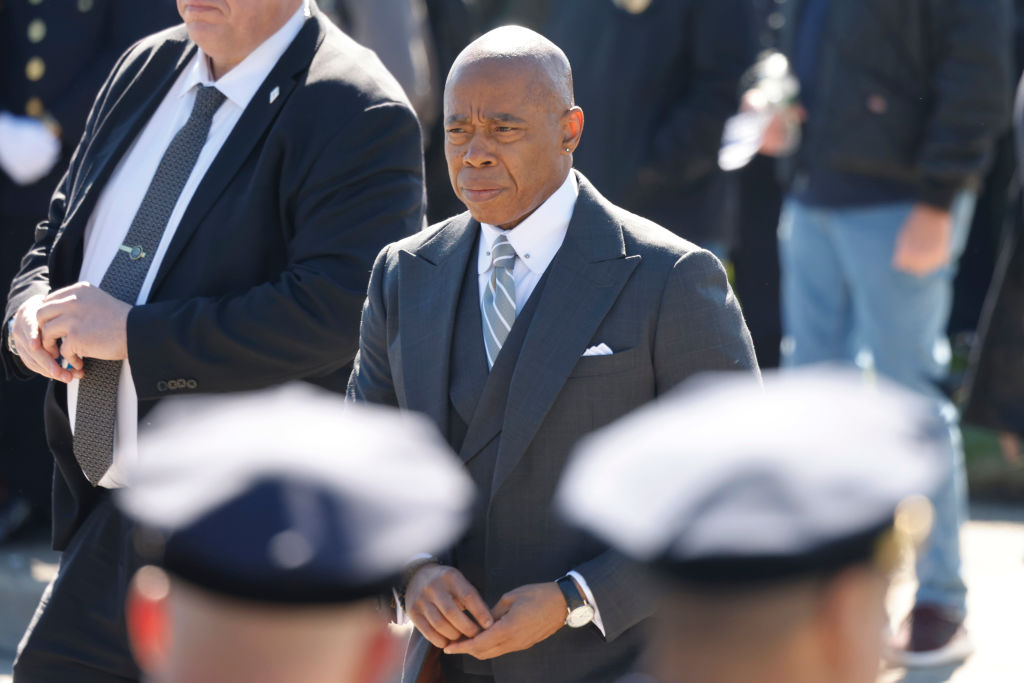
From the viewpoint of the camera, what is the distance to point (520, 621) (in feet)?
8.63

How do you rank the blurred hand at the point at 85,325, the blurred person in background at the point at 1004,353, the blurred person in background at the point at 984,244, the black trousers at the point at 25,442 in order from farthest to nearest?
the blurred person in background at the point at 984,244 < the black trousers at the point at 25,442 < the blurred person in background at the point at 1004,353 < the blurred hand at the point at 85,325

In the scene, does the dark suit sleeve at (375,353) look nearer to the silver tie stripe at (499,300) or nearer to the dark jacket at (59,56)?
the silver tie stripe at (499,300)

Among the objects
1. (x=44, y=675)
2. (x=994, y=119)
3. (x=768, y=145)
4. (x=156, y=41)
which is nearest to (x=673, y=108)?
(x=768, y=145)

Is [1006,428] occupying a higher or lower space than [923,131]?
lower

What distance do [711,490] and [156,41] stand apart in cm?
270

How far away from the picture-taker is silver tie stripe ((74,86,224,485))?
3.36m

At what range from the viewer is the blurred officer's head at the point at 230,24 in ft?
11.0

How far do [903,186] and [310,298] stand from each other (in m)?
2.40

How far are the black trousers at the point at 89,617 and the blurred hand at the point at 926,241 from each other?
2623 mm

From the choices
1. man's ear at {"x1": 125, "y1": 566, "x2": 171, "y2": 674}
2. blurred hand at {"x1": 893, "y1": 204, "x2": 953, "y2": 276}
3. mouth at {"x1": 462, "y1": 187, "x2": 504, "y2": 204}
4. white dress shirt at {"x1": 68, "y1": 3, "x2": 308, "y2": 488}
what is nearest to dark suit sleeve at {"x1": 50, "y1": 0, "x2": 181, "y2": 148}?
white dress shirt at {"x1": 68, "y1": 3, "x2": 308, "y2": 488}

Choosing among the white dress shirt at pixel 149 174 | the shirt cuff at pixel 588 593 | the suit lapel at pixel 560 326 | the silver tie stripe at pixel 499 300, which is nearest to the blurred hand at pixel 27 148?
the white dress shirt at pixel 149 174

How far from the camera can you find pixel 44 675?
3.37 m

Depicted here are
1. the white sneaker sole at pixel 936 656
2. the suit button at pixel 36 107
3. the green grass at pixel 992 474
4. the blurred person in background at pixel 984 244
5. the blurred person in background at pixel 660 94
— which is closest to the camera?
the white sneaker sole at pixel 936 656

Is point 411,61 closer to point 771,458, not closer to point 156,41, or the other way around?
point 156,41
